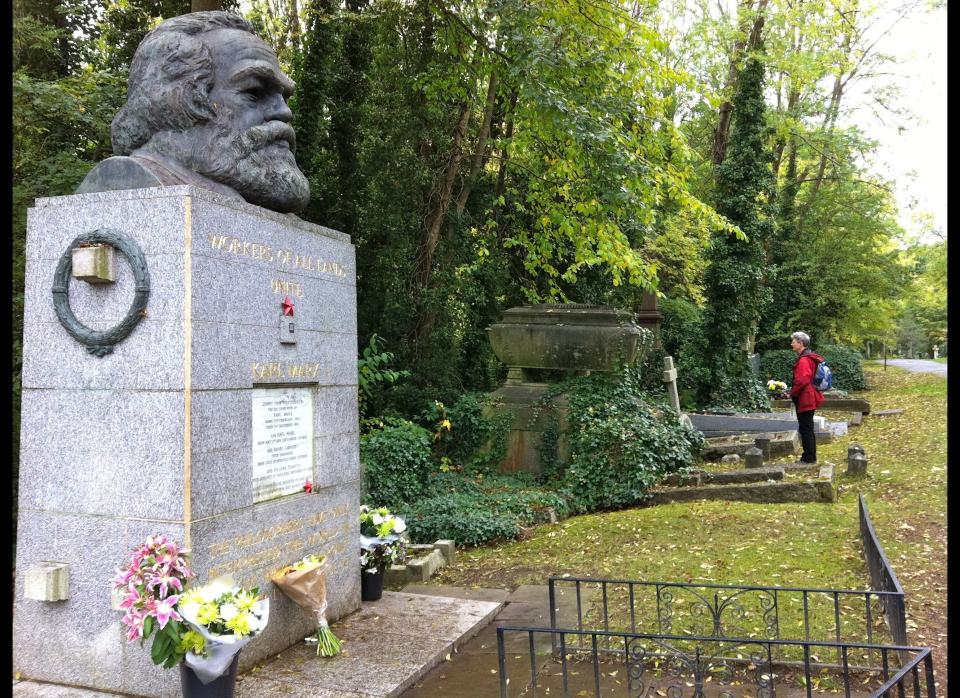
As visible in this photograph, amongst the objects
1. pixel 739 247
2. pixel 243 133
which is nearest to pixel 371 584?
pixel 243 133

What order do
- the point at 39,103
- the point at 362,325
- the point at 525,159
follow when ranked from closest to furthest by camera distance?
the point at 39,103 < the point at 362,325 < the point at 525,159

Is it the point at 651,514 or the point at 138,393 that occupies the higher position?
the point at 138,393

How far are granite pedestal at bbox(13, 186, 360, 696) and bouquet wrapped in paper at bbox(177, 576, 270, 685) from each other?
40cm

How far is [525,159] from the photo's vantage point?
14148 millimetres

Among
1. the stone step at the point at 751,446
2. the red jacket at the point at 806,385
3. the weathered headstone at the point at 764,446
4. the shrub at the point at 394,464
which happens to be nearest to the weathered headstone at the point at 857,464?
the red jacket at the point at 806,385

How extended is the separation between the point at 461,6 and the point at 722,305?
9396mm

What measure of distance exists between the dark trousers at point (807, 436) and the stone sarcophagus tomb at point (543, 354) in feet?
8.52

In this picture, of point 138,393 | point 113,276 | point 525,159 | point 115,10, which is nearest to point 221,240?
point 113,276

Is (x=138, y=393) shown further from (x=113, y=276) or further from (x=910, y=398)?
(x=910, y=398)

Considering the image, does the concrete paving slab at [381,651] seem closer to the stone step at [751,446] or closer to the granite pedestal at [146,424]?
the granite pedestal at [146,424]

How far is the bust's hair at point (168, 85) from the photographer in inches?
191

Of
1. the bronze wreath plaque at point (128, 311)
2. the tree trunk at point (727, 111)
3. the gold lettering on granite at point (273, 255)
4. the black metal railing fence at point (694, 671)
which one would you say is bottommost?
the black metal railing fence at point (694, 671)

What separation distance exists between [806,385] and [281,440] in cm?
797

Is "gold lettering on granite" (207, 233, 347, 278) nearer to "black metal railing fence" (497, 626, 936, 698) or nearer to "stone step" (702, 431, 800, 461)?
"black metal railing fence" (497, 626, 936, 698)
